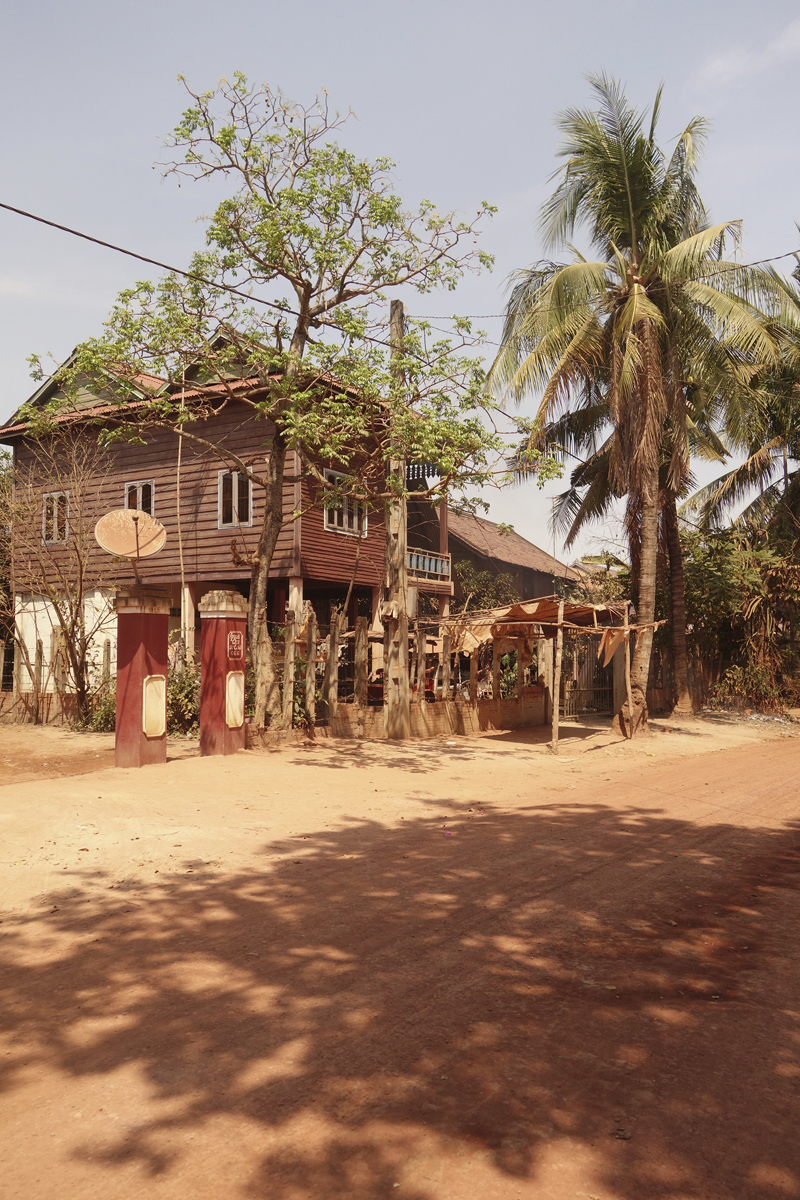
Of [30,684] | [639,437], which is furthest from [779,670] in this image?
[30,684]

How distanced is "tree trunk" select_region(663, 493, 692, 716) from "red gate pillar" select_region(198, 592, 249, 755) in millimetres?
12271

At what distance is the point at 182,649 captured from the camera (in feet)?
54.0

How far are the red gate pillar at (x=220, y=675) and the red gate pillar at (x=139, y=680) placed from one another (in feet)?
3.20

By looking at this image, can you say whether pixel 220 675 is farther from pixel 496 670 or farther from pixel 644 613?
pixel 644 613

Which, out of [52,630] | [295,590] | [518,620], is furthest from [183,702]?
[518,620]

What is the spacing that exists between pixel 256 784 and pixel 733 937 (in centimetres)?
660

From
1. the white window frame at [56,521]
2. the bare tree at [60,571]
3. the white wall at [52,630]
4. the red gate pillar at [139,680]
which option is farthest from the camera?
the white wall at [52,630]

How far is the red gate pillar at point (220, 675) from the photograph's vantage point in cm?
1259

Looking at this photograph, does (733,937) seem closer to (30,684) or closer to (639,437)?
(639,437)

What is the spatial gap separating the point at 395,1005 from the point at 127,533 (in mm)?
10438

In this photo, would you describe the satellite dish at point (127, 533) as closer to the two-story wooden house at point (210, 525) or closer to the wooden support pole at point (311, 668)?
the wooden support pole at point (311, 668)

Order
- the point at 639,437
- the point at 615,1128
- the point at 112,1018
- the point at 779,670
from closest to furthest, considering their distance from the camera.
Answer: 1. the point at 615,1128
2. the point at 112,1018
3. the point at 639,437
4. the point at 779,670

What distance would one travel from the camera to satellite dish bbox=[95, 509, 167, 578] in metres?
13.2

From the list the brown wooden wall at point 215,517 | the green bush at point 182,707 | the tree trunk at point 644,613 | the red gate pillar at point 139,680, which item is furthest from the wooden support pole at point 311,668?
the tree trunk at point 644,613
